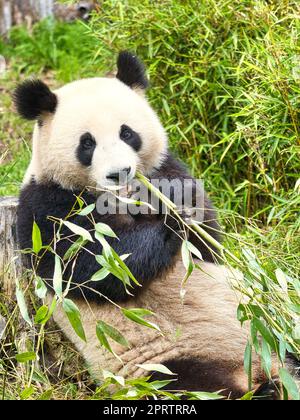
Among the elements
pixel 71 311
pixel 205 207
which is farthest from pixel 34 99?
pixel 71 311

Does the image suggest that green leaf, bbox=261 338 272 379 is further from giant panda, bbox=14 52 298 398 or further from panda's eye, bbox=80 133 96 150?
panda's eye, bbox=80 133 96 150

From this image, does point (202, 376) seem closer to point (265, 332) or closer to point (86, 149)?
point (265, 332)

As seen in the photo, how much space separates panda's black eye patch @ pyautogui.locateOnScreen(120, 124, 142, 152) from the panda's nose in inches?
13.0

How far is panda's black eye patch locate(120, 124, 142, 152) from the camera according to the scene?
4.64m

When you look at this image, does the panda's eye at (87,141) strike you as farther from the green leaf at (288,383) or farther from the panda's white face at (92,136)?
the green leaf at (288,383)

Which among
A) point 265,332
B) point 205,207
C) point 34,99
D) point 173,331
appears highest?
point 34,99

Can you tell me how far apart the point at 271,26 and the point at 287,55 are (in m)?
0.34

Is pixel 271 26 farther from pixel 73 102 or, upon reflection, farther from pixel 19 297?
pixel 19 297

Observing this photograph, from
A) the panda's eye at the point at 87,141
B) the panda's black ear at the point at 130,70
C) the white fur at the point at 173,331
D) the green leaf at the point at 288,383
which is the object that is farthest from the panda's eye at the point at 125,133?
the green leaf at the point at 288,383

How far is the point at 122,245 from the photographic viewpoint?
14.8ft

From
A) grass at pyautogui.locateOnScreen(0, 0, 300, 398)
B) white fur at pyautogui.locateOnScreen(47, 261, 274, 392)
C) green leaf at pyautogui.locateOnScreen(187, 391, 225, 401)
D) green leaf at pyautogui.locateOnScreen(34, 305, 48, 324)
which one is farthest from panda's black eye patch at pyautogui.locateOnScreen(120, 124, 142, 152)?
green leaf at pyautogui.locateOnScreen(187, 391, 225, 401)

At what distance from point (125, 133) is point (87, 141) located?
0.71ft

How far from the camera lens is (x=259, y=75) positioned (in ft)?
18.9

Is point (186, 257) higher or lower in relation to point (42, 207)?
higher
